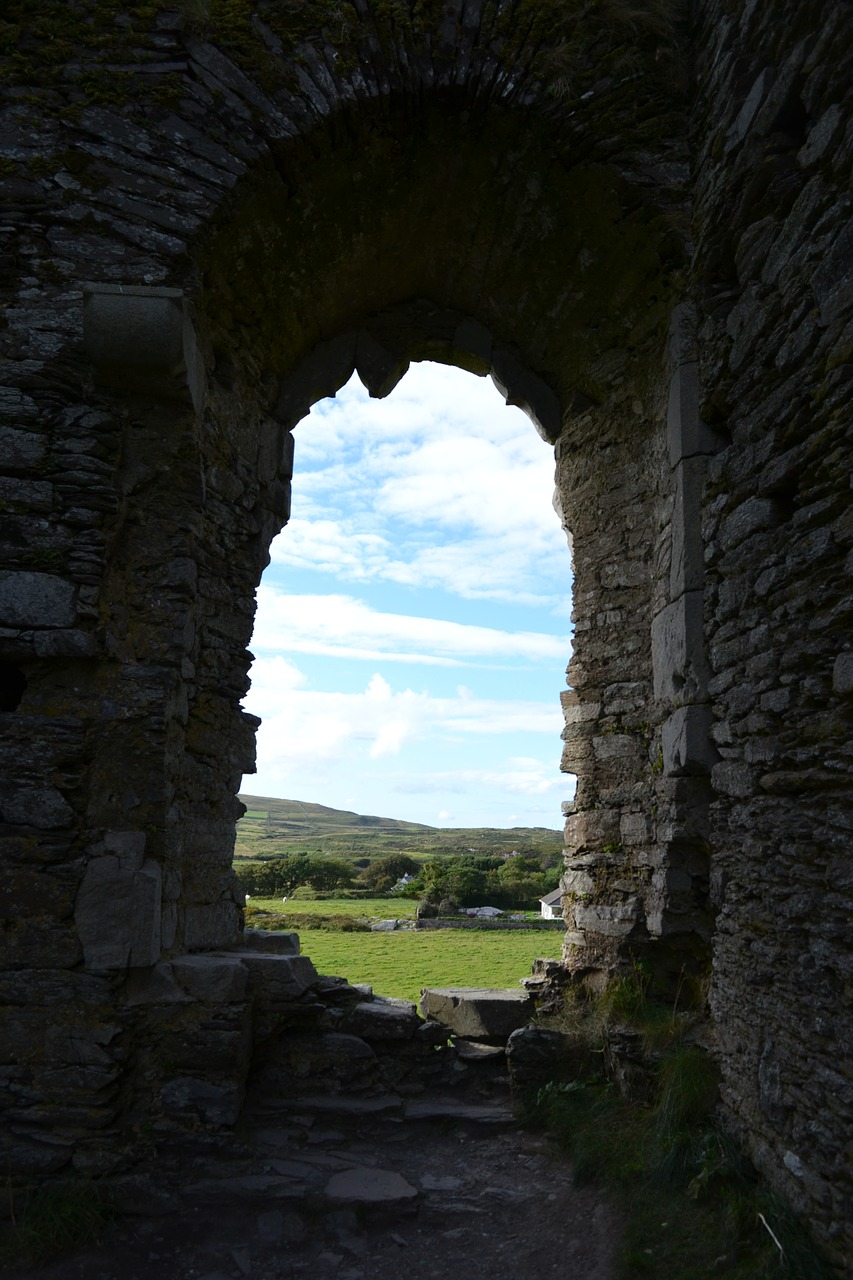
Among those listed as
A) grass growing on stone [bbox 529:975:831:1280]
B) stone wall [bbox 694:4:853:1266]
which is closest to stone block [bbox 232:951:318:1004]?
grass growing on stone [bbox 529:975:831:1280]

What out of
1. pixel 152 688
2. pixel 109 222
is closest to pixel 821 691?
pixel 152 688

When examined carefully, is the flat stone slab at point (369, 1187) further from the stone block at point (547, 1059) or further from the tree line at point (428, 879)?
the tree line at point (428, 879)

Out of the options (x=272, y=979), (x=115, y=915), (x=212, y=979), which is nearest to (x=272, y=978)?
(x=272, y=979)

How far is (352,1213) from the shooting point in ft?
13.1

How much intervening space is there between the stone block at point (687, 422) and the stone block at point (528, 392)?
163 centimetres

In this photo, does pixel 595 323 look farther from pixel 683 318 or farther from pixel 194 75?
pixel 194 75

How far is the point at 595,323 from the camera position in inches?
230

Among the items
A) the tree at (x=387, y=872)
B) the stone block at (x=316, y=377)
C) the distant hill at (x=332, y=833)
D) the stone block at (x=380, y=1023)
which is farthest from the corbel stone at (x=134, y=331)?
the distant hill at (x=332, y=833)

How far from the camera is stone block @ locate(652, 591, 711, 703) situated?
4488mm

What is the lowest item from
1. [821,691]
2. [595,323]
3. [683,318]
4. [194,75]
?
[821,691]

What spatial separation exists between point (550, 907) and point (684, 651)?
520 centimetres

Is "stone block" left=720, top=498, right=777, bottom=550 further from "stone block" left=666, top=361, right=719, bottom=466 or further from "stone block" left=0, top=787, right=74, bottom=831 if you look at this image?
"stone block" left=0, top=787, right=74, bottom=831

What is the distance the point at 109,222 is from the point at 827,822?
436cm

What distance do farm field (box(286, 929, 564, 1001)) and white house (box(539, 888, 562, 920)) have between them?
52 centimetres
